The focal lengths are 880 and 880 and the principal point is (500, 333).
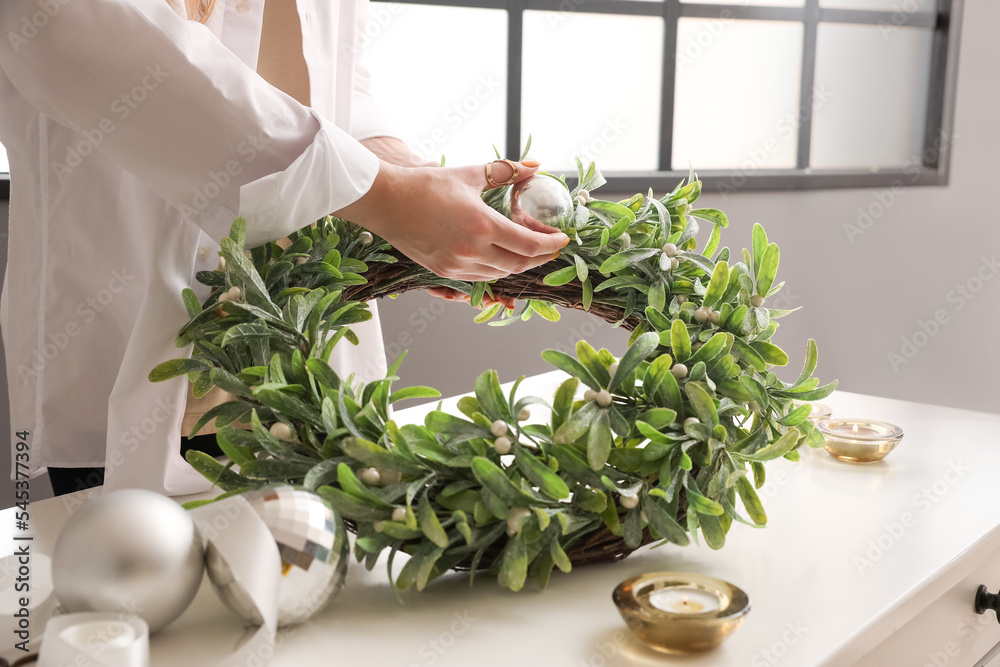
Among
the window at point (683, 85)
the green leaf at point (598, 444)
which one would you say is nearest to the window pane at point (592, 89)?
the window at point (683, 85)

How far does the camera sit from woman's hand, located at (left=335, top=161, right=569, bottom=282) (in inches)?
28.4

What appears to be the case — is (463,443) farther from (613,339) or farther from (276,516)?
(613,339)

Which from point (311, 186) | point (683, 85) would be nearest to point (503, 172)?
Result: point (311, 186)

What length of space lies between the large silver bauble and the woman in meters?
0.27

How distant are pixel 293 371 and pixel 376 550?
0.14m

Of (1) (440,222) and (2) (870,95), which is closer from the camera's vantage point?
(1) (440,222)

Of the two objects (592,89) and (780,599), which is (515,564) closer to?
(780,599)

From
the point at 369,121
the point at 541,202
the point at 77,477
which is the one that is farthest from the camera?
the point at 369,121

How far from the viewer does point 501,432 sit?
1.87 ft

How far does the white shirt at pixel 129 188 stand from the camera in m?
0.64

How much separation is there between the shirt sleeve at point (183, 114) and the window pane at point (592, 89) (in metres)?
1.68

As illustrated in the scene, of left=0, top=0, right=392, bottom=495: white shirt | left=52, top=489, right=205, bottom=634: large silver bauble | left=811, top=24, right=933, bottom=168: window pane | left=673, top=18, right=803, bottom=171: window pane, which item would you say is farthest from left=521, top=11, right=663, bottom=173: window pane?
left=52, top=489, right=205, bottom=634: large silver bauble

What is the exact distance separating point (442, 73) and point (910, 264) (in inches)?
74.0

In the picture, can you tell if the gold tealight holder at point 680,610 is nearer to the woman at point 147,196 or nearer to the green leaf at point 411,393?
the green leaf at point 411,393
